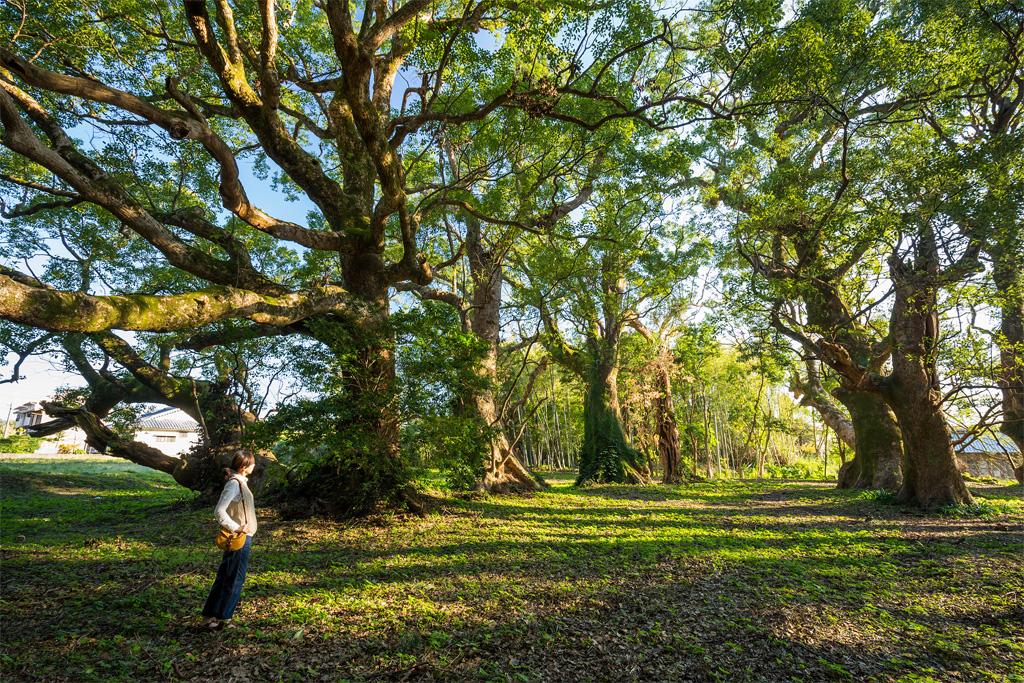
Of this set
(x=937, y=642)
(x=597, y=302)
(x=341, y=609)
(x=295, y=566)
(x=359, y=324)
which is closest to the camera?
(x=937, y=642)

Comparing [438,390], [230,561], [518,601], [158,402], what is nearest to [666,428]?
[438,390]

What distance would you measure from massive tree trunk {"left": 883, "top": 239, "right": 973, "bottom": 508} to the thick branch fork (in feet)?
35.1

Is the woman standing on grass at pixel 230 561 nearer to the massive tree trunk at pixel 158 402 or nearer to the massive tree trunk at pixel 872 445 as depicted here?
the massive tree trunk at pixel 158 402

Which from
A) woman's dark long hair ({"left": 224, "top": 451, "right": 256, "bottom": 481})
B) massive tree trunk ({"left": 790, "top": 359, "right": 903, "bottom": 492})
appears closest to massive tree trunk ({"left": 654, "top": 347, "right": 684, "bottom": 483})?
massive tree trunk ({"left": 790, "top": 359, "right": 903, "bottom": 492})

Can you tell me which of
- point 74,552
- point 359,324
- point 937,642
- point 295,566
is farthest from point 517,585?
point 74,552

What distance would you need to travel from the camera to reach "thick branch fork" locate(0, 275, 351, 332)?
3736 millimetres

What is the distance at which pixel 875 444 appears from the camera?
42.8 ft

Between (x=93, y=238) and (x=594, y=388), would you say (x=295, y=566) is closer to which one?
(x=93, y=238)

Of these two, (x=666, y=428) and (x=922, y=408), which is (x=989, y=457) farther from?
(x=666, y=428)

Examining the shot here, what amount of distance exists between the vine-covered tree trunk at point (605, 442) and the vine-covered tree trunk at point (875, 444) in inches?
252

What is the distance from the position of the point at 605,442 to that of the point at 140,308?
48.7 feet

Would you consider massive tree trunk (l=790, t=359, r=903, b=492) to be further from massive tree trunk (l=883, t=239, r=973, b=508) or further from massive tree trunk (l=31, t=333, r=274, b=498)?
massive tree trunk (l=31, t=333, r=274, b=498)

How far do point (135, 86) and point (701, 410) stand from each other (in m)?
29.6

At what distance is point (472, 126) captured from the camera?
11.0m
